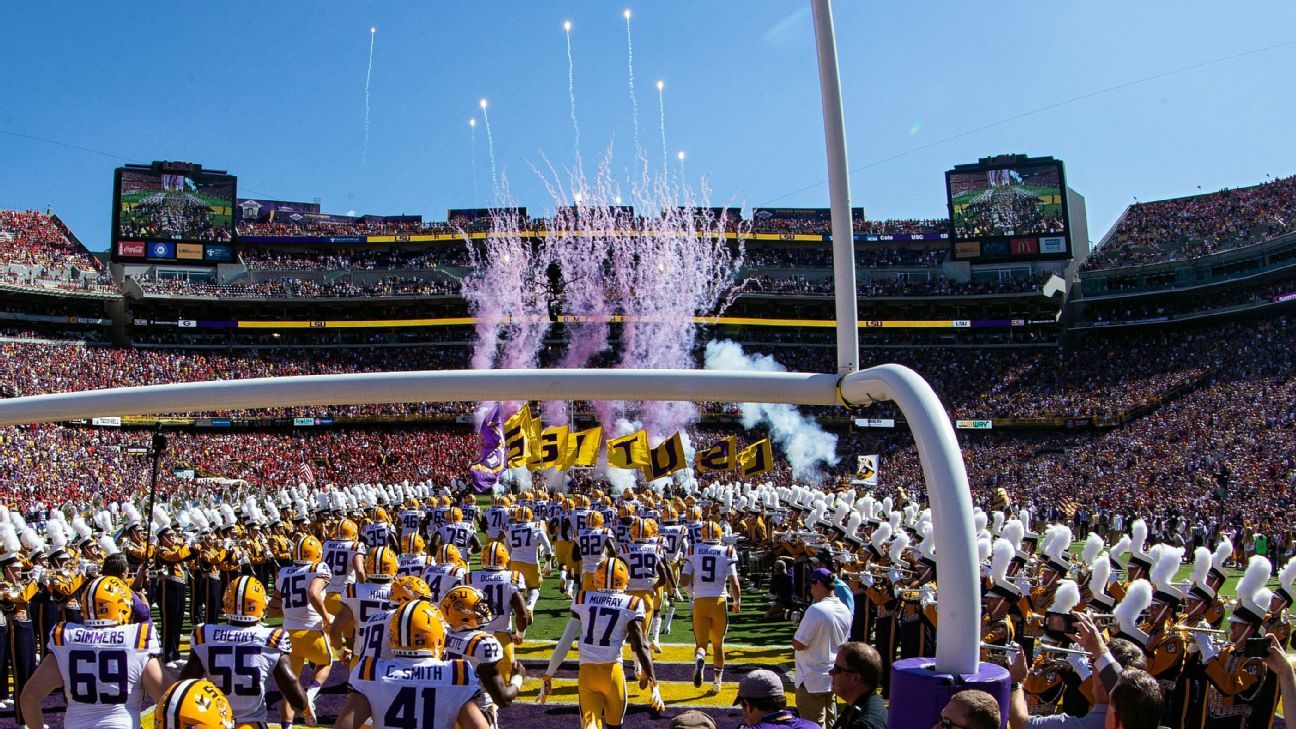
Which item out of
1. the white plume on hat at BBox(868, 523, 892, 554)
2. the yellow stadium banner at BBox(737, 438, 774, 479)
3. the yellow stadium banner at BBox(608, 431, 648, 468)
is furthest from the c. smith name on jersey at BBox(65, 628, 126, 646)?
the yellow stadium banner at BBox(608, 431, 648, 468)

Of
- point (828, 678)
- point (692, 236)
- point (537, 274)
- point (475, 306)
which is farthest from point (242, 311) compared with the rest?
point (828, 678)

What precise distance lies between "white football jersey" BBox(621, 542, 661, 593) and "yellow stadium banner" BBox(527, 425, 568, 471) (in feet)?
35.8

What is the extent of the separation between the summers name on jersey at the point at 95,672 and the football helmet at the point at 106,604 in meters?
0.05

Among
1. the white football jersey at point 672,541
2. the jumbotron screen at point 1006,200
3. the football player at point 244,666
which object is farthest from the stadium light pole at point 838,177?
the jumbotron screen at point 1006,200

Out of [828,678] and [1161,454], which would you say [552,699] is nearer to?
[828,678]

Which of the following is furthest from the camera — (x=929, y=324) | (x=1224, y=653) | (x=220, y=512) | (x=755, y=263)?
(x=755, y=263)

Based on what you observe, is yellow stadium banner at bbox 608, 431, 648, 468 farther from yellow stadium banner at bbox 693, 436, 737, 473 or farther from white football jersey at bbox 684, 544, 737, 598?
white football jersey at bbox 684, 544, 737, 598

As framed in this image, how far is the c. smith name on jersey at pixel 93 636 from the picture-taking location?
6.43 metres

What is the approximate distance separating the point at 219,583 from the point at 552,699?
6670 mm

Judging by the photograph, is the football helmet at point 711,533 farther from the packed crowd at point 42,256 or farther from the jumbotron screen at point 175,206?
the jumbotron screen at point 175,206

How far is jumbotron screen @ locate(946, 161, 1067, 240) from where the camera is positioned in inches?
2375

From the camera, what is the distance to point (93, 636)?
6.44 m

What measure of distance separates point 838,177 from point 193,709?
3.65 meters

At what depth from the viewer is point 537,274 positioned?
197 feet
